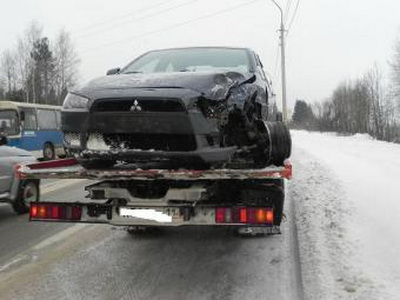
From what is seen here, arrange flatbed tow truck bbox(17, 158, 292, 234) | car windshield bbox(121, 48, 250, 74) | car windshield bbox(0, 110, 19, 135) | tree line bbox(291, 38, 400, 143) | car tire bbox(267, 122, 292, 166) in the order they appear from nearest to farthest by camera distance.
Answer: flatbed tow truck bbox(17, 158, 292, 234) < car tire bbox(267, 122, 292, 166) < car windshield bbox(121, 48, 250, 74) < car windshield bbox(0, 110, 19, 135) < tree line bbox(291, 38, 400, 143)

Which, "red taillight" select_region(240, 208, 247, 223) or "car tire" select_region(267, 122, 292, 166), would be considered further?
"car tire" select_region(267, 122, 292, 166)

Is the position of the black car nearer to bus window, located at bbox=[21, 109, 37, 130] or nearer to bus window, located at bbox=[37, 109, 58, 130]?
bus window, located at bbox=[21, 109, 37, 130]

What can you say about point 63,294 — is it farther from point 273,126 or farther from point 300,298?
point 273,126

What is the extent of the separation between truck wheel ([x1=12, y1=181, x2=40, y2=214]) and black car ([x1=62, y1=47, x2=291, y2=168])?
4.57 metres

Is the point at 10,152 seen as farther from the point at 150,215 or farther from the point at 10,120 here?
the point at 10,120

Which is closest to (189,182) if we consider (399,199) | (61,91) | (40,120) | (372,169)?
(399,199)

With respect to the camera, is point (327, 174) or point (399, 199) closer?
point (399, 199)

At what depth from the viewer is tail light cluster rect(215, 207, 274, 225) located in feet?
17.3

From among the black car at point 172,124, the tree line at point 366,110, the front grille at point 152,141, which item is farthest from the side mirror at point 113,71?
the tree line at point 366,110

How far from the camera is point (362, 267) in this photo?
5.85 m

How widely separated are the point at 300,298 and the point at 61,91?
82031 millimetres

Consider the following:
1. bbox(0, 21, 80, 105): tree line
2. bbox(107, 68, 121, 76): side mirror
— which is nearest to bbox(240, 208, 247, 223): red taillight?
bbox(107, 68, 121, 76): side mirror

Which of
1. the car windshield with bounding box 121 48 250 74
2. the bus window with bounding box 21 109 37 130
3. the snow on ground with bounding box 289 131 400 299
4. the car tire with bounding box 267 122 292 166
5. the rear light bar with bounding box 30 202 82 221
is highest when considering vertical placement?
the car windshield with bounding box 121 48 250 74

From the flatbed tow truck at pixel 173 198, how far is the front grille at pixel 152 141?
0.21 metres
